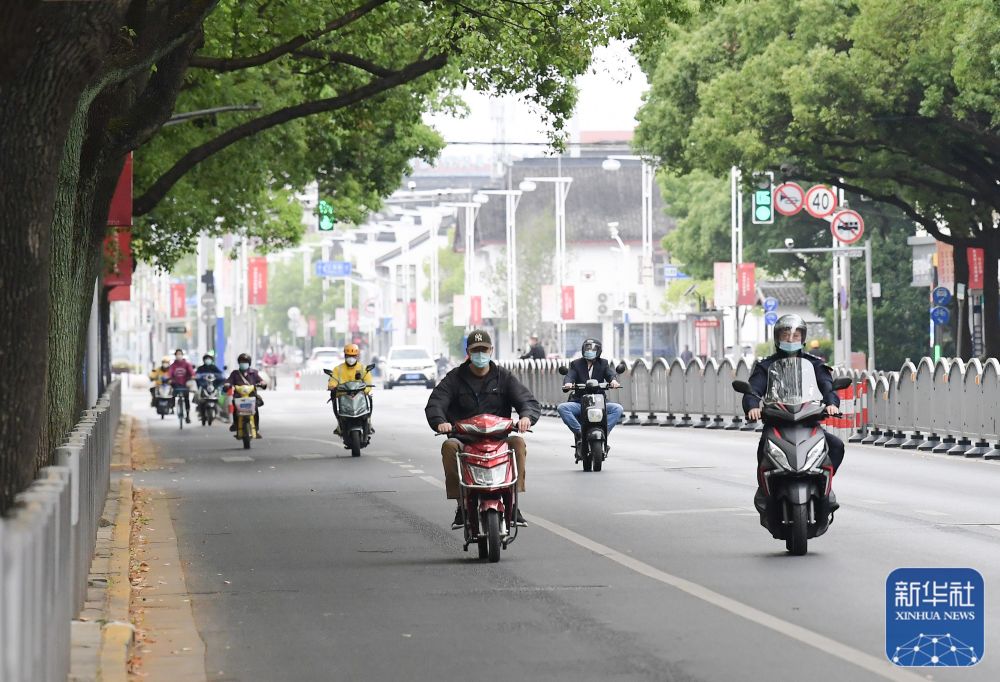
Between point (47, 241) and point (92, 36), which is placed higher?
point (92, 36)

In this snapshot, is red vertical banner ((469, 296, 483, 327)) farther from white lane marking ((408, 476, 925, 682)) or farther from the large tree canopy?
white lane marking ((408, 476, 925, 682))

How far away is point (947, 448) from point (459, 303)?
258 feet

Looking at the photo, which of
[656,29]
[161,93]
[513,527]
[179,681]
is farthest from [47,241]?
[656,29]

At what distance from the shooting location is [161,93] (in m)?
19.7

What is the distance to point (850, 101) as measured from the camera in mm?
39406

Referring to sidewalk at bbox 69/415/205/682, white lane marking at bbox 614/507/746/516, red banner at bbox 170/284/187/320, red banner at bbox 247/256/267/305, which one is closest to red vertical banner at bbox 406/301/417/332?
red banner at bbox 170/284/187/320

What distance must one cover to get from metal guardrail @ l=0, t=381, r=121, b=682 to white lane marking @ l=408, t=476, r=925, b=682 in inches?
134

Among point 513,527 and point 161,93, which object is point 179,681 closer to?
point 513,527

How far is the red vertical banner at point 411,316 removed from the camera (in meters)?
126

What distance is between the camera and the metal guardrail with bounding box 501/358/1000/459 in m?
26.7

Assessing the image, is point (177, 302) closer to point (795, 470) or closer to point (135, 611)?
point (795, 470)

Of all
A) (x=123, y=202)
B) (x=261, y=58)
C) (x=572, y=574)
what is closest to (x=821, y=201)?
(x=261, y=58)

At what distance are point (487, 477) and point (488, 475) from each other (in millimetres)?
15

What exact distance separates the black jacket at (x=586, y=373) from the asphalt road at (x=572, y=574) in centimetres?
112
